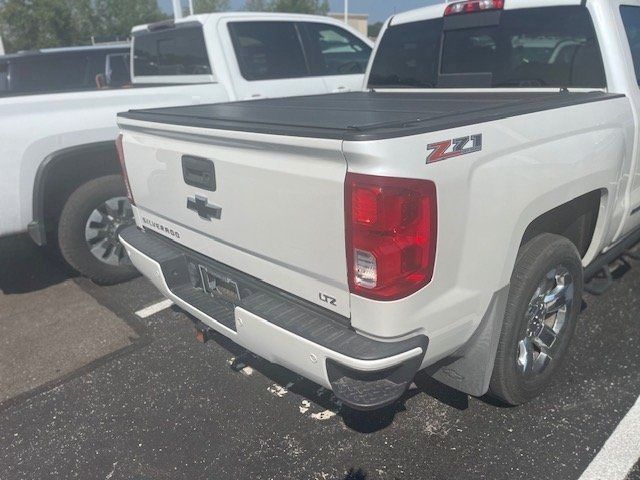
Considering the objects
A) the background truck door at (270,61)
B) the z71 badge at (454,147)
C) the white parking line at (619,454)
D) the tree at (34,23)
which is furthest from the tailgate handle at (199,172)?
the tree at (34,23)

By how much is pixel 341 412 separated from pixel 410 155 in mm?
1623

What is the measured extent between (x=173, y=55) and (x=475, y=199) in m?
4.26

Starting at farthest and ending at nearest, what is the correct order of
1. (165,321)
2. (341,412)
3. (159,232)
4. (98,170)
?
1. (98,170)
2. (165,321)
3. (159,232)
4. (341,412)

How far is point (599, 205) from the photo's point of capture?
3127 millimetres

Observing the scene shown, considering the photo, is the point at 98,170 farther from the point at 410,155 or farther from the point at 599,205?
the point at 599,205

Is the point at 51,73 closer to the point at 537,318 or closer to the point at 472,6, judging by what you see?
the point at 472,6

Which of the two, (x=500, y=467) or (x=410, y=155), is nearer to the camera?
(x=410, y=155)

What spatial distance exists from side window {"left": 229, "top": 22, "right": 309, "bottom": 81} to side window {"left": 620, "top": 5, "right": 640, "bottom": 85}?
3004 millimetres

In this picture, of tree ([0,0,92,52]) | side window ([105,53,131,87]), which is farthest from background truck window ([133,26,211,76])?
tree ([0,0,92,52])

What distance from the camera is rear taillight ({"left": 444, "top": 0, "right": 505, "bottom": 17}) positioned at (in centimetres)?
367

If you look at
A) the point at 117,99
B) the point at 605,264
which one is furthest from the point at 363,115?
the point at 117,99

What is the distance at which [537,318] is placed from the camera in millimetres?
2838

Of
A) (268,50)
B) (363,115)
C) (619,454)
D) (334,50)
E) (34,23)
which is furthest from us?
(34,23)

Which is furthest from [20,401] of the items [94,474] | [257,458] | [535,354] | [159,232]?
[535,354]
